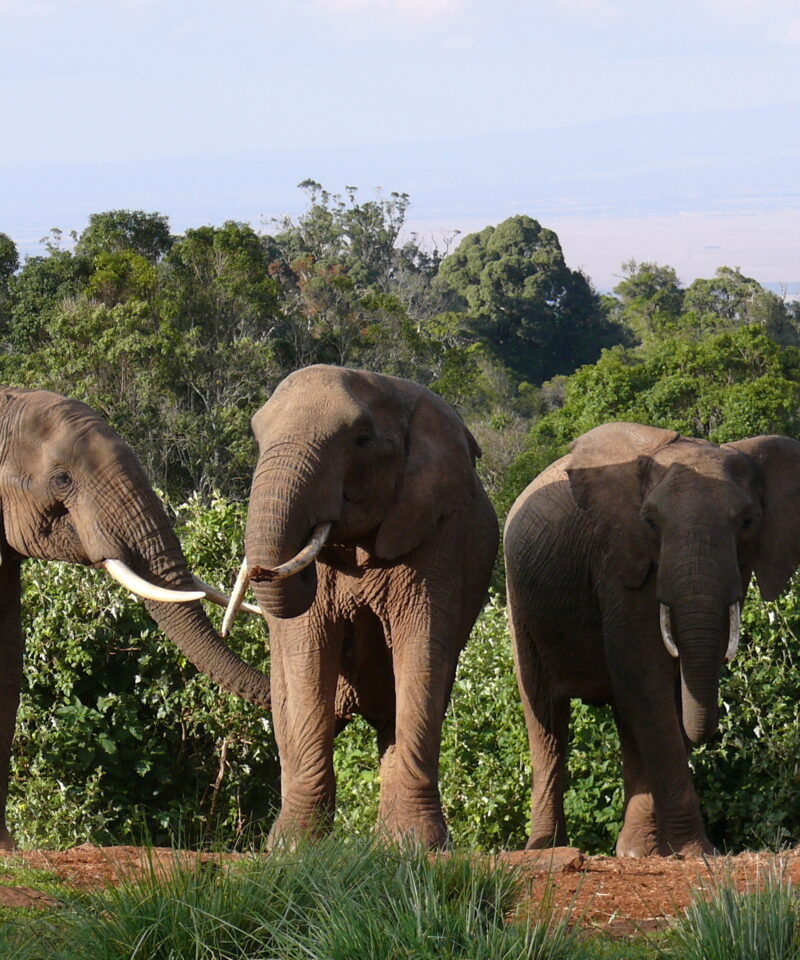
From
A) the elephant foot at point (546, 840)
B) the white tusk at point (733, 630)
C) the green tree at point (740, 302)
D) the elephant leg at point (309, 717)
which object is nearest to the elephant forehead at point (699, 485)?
the white tusk at point (733, 630)

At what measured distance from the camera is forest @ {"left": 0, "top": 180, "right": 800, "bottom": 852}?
10.3m

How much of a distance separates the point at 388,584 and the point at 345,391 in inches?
37.2

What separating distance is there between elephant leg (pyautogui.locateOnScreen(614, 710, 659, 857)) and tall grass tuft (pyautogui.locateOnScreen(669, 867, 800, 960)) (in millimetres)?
3953

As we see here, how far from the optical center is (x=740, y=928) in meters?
4.63

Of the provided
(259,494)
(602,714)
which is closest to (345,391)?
(259,494)

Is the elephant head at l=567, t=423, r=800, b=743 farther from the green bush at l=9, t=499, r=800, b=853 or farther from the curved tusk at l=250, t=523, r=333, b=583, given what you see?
the curved tusk at l=250, t=523, r=333, b=583

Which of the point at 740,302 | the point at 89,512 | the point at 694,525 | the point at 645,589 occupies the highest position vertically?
the point at 740,302

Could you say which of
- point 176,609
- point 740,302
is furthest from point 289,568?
point 740,302

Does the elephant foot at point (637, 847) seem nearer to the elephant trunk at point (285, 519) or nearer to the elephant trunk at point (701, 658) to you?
the elephant trunk at point (701, 658)

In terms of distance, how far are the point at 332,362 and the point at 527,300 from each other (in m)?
31.7

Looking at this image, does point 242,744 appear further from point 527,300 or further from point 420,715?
point 527,300

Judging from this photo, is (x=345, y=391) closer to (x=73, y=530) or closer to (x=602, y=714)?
(x=73, y=530)

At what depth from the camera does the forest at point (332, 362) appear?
10336mm

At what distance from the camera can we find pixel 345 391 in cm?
712
